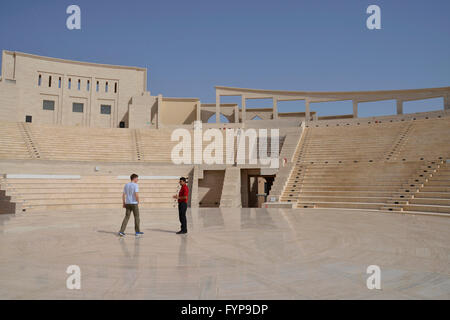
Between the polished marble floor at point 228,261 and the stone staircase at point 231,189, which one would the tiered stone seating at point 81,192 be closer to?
the stone staircase at point 231,189

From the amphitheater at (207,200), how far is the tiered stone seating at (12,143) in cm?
15

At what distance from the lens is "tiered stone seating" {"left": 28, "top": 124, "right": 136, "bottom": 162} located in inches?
794

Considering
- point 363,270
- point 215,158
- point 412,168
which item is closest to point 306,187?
point 412,168

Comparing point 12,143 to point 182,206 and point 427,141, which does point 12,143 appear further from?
point 427,141

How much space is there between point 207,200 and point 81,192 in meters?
7.21

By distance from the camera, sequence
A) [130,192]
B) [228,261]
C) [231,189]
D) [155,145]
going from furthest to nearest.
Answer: [155,145], [231,189], [130,192], [228,261]

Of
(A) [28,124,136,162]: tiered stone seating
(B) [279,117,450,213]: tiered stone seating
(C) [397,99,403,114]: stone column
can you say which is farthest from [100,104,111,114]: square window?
(C) [397,99,403,114]: stone column

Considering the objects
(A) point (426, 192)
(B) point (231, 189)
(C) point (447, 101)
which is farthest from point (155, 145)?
(C) point (447, 101)

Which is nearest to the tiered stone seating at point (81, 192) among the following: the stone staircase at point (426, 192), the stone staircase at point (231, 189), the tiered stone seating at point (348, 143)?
the stone staircase at point (231, 189)

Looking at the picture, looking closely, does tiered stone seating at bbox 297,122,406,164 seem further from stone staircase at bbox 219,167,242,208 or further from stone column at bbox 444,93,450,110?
stone column at bbox 444,93,450,110

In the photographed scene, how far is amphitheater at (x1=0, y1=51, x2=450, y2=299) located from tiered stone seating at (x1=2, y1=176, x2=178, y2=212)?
0.27 ft

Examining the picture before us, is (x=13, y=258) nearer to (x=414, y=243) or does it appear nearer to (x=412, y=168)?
(x=414, y=243)

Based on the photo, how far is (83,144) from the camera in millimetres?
21781
